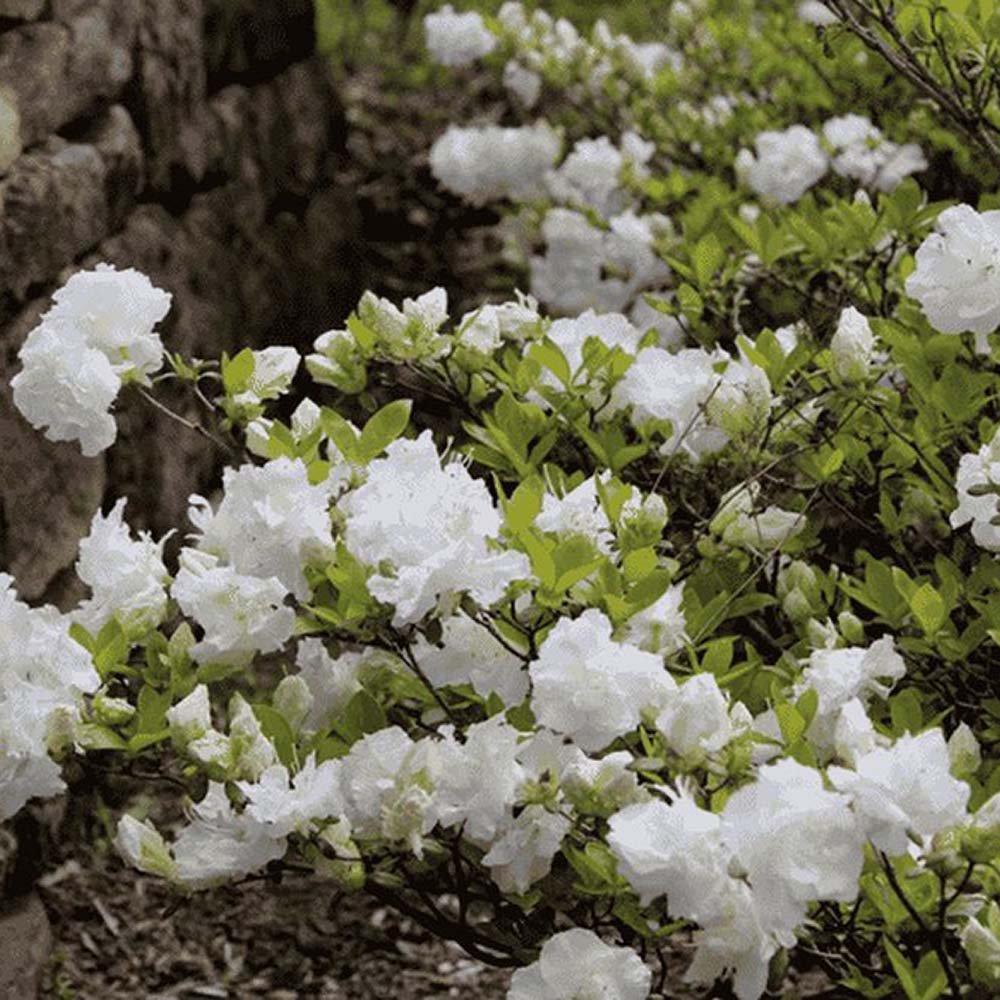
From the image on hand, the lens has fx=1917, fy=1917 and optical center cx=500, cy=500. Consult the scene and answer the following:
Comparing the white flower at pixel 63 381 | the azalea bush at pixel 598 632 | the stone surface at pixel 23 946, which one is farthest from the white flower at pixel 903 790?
the stone surface at pixel 23 946

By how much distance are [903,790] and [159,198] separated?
2.70 m

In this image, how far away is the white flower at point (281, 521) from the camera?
1747 mm

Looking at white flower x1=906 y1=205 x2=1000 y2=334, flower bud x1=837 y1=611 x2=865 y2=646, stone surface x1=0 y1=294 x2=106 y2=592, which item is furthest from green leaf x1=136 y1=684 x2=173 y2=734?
stone surface x1=0 y1=294 x2=106 y2=592

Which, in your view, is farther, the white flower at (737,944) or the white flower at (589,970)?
the white flower at (589,970)

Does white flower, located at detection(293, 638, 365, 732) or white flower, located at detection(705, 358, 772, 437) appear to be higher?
white flower, located at detection(705, 358, 772, 437)

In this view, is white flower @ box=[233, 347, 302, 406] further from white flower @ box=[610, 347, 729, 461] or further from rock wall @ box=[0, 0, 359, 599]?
rock wall @ box=[0, 0, 359, 599]

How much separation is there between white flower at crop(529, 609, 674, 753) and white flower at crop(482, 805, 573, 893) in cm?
13

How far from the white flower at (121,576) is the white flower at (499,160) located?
8.60 feet

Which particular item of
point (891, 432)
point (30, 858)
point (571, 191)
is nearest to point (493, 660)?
point (891, 432)

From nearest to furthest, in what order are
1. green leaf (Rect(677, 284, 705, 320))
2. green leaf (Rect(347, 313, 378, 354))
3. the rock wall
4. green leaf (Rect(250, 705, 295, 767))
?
green leaf (Rect(250, 705, 295, 767)), green leaf (Rect(347, 313, 378, 354)), green leaf (Rect(677, 284, 705, 320)), the rock wall

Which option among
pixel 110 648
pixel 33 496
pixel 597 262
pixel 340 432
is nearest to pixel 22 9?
pixel 33 496

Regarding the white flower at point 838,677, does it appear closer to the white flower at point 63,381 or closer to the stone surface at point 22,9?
the white flower at point 63,381

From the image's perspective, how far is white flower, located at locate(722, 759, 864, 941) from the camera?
4.62ft

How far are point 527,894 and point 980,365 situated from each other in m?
0.82
